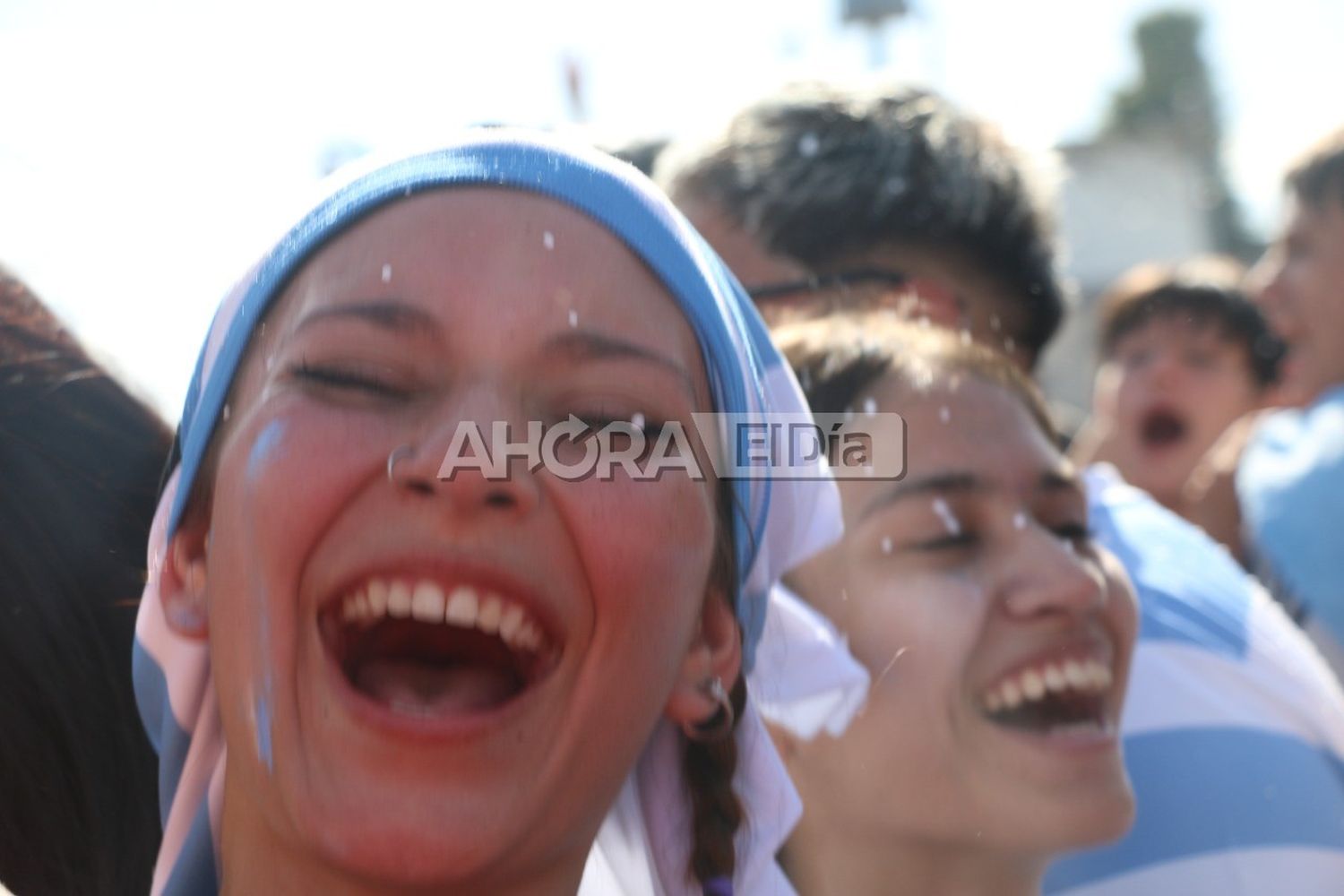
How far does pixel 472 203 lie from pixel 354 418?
0.26m

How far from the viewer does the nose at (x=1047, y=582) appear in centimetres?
173

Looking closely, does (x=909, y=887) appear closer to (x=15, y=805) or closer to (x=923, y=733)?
(x=923, y=733)

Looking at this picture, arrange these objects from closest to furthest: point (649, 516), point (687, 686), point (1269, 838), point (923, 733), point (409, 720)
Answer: point (409, 720) < point (649, 516) < point (687, 686) < point (923, 733) < point (1269, 838)

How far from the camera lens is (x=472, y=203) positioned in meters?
1.40

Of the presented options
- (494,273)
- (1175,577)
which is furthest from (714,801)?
(1175,577)

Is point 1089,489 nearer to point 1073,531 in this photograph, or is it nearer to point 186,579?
point 1073,531

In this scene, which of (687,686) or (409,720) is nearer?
(409,720)

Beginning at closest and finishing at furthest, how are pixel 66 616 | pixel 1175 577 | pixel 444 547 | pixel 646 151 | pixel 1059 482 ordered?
pixel 444 547
pixel 66 616
pixel 1059 482
pixel 1175 577
pixel 646 151

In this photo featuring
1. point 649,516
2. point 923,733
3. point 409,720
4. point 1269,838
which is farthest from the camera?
point 1269,838

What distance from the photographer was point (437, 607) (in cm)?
127

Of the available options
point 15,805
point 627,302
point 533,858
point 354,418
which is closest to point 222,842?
point 15,805

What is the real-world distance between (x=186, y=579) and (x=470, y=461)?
378mm

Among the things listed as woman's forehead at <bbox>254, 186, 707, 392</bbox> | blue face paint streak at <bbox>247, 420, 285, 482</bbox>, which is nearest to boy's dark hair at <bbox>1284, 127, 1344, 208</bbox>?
woman's forehead at <bbox>254, 186, 707, 392</bbox>

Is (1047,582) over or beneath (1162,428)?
over
